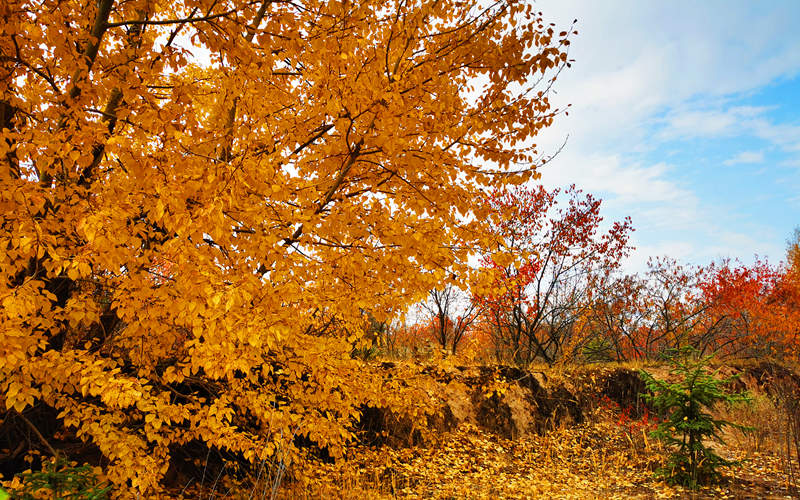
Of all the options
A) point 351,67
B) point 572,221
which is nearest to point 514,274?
point 572,221

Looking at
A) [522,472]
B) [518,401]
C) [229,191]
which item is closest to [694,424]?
[522,472]

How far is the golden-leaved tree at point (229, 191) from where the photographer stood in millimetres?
2893

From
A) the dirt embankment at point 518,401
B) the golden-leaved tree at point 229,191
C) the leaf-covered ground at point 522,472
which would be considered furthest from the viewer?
the dirt embankment at point 518,401

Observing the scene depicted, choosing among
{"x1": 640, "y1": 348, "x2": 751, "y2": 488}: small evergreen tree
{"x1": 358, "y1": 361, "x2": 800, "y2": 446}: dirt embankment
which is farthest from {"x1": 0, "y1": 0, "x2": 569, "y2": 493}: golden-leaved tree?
{"x1": 640, "y1": 348, "x2": 751, "y2": 488}: small evergreen tree

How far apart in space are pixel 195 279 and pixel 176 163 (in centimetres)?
86

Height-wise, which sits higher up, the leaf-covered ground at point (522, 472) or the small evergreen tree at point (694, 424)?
the small evergreen tree at point (694, 424)

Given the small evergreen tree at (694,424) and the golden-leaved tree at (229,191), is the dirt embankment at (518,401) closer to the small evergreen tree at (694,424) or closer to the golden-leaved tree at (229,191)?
the small evergreen tree at (694,424)

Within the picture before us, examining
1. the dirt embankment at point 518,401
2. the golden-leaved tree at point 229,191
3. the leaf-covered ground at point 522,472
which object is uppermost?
the golden-leaved tree at point 229,191

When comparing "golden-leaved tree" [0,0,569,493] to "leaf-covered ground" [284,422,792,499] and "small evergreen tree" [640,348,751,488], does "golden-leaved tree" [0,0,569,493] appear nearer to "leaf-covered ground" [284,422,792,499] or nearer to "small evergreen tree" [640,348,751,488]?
"leaf-covered ground" [284,422,792,499]

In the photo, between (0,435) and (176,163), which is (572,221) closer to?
(176,163)

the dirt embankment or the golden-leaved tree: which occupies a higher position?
the golden-leaved tree

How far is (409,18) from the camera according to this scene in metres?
3.55

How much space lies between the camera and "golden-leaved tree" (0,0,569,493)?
2.89m

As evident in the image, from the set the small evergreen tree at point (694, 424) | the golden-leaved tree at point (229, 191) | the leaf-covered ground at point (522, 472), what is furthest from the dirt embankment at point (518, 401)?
the golden-leaved tree at point (229, 191)
